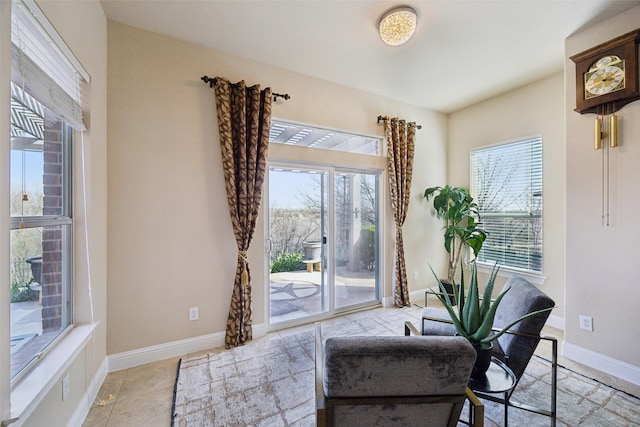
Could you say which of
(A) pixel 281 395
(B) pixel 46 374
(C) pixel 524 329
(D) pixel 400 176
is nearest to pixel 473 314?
(C) pixel 524 329

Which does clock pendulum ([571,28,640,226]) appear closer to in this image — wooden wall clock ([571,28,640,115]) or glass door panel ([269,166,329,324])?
wooden wall clock ([571,28,640,115])

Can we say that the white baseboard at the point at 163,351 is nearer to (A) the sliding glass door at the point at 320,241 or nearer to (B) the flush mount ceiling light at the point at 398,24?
(A) the sliding glass door at the point at 320,241

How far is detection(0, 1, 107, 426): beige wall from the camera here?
5.12ft

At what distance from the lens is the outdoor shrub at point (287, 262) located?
3.18 meters

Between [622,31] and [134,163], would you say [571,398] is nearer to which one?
[622,31]

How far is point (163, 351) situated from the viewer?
8.21 feet

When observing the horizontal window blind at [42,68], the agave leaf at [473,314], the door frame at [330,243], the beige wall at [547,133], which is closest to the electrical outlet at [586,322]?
the beige wall at [547,133]

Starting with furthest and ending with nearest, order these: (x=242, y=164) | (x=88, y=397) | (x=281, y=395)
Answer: (x=242, y=164)
(x=281, y=395)
(x=88, y=397)

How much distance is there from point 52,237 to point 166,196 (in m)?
0.92

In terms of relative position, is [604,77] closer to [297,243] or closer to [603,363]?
[603,363]

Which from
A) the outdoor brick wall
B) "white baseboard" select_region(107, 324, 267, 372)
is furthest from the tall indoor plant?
the outdoor brick wall

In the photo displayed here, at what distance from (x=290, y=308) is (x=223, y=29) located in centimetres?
300

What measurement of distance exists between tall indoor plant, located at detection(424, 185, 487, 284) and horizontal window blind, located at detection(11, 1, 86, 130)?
403cm

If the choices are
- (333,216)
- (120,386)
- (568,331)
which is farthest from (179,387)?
(568,331)
